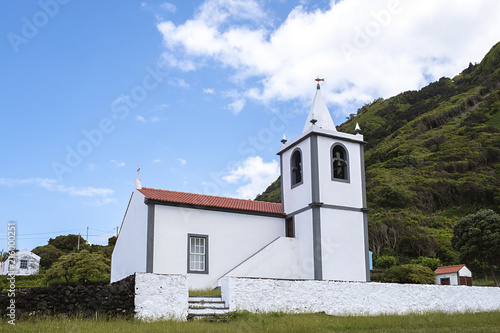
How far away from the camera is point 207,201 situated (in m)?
21.5

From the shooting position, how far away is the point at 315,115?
914 inches

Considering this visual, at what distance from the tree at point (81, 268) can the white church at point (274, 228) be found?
24.2 ft

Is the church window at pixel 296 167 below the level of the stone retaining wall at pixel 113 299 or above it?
above

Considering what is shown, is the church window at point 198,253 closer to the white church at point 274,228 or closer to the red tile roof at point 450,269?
the white church at point 274,228

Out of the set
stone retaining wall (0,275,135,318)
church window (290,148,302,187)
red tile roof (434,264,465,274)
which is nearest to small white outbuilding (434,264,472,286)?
A: red tile roof (434,264,465,274)

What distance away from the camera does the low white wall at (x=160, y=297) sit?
13.5m

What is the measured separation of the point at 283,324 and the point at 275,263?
306 inches

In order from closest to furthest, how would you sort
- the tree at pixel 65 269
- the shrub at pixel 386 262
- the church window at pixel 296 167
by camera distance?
the church window at pixel 296 167, the tree at pixel 65 269, the shrub at pixel 386 262

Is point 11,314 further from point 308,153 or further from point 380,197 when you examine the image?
point 380,197

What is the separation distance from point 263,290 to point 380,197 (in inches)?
1545

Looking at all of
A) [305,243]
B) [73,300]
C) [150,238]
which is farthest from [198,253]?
[73,300]

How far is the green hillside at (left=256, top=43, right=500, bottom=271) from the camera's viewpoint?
42.8 metres

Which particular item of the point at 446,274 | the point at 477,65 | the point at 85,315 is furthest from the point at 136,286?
the point at 477,65

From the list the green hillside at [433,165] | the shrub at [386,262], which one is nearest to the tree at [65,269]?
the shrub at [386,262]
